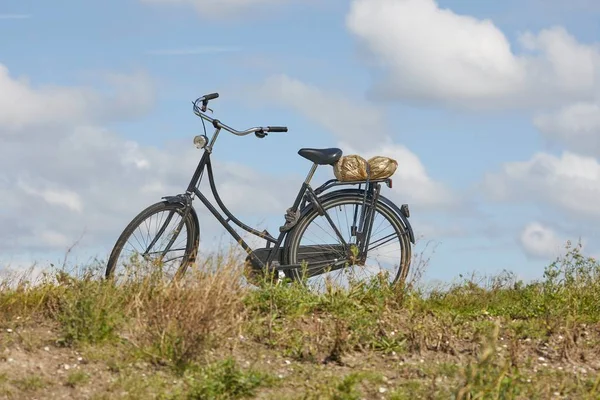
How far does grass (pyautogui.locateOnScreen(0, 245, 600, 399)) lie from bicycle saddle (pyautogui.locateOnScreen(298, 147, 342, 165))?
1.58m

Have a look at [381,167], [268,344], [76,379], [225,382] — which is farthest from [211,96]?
[225,382]

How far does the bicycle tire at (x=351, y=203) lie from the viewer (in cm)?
998

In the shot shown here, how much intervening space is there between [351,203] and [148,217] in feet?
7.37

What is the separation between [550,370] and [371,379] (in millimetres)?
1587

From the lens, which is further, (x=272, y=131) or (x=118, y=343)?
(x=272, y=131)

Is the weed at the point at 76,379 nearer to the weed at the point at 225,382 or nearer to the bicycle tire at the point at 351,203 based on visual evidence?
the weed at the point at 225,382

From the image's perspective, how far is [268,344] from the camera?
24.5 feet

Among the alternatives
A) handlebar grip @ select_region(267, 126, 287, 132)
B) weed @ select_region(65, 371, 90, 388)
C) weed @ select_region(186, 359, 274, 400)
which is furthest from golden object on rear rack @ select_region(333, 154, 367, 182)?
weed @ select_region(65, 371, 90, 388)

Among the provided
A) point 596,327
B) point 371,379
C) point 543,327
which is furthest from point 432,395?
point 596,327

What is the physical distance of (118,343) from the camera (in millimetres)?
7223

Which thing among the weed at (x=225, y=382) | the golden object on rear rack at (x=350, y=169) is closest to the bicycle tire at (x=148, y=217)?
the golden object on rear rack at (x=350, y=169)

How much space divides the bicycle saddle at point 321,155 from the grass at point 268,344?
1580 millimetres

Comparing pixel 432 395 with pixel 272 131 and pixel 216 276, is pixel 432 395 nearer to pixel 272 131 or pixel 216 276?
pixel 216 276

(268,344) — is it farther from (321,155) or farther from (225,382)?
(321,155)
